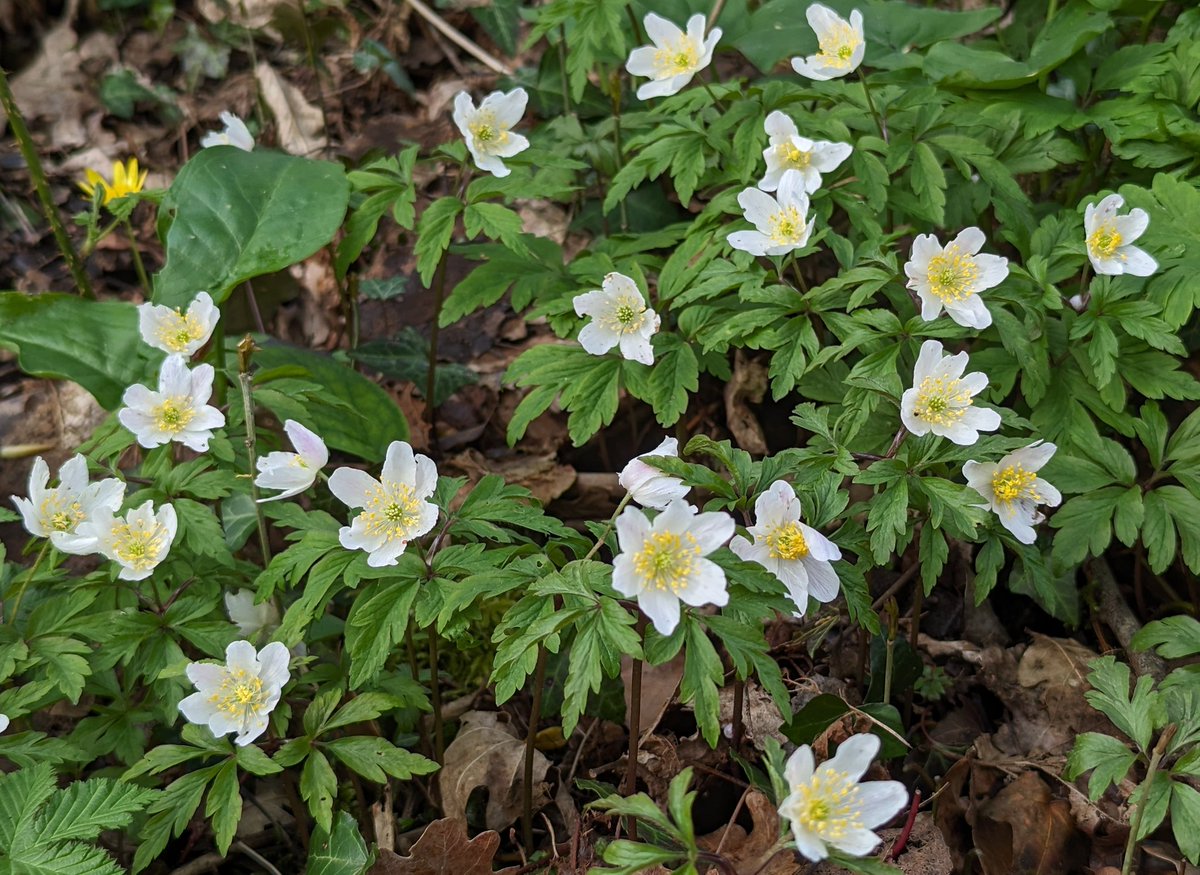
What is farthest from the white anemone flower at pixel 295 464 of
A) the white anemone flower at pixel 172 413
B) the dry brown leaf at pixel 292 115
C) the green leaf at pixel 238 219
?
the dry brown leaf at pixel 292 115

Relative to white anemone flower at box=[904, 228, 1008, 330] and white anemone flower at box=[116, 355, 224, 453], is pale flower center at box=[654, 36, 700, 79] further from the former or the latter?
white anemone flower at box=[116, 355, 224, 453]

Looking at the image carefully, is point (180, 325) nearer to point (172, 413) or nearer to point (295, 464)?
point (172, 413)

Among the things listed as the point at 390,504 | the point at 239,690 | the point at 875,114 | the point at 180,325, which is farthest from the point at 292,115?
the point at 239,690

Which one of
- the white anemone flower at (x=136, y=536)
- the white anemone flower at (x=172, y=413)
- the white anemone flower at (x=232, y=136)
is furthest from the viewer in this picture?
the white anemone flower at (x=232, y=136)

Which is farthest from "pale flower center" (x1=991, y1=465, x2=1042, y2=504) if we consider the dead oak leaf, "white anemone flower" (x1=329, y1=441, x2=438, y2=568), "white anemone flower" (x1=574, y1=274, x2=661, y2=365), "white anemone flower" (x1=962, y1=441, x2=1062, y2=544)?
the dead oak leaf

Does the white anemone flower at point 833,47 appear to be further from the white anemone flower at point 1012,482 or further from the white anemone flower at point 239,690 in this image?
the white anemone flower at point 239,690

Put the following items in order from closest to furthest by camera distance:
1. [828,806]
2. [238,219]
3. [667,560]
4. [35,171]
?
[828,806] → [667,560] → [238,219] → [35,171]
